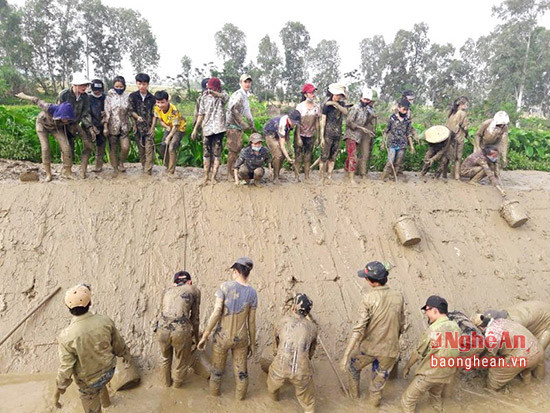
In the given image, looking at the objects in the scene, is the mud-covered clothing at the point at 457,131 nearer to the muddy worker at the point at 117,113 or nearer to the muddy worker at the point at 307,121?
the muddy worker at the point at 307,121

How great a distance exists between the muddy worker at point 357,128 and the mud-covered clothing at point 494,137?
250 centimetres

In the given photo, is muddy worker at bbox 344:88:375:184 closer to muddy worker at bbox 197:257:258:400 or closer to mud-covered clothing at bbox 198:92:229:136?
mud-covered clothing at bbox 198:92:229:136

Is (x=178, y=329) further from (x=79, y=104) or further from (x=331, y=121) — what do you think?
(x=331, y=121)

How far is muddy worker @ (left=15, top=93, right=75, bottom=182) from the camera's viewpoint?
5.55 meters

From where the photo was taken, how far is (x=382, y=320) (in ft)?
12.5

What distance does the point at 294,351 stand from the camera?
3.59 metres

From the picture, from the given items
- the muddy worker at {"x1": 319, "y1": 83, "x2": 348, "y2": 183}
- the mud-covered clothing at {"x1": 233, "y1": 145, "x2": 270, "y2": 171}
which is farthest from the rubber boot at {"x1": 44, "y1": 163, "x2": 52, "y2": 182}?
the muddy worker at {"x1": 319, "y1": 83, "x2": 348, "y2": 183}

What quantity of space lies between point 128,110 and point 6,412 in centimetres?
452

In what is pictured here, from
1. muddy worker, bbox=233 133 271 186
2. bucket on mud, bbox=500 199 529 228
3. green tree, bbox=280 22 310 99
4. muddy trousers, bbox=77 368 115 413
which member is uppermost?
green tree, bbox=280 22 310 99

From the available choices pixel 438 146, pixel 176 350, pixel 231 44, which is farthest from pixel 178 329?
pixel 231 44

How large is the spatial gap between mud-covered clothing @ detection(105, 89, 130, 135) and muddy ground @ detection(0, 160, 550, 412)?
886 millimetres

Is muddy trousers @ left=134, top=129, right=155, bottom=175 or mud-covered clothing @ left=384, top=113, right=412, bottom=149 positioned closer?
muddy trousers @ left=134, top=129, right=155, bottom=175

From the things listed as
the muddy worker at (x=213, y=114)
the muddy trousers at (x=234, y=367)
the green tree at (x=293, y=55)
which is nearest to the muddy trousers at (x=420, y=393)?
the muddy trousers at (x=234, y=367)

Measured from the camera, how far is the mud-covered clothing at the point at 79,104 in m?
5.80
